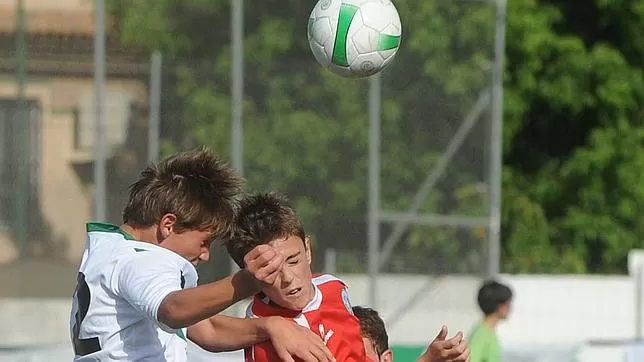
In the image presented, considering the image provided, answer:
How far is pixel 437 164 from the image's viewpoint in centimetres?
1226

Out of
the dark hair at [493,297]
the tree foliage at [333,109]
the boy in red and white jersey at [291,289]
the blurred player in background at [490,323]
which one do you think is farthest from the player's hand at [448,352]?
the tree foliage at [333,109]

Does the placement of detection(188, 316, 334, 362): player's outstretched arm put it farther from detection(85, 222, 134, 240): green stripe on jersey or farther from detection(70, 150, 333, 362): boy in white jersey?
detection(85, 222, 134, 240): green stripe on jersey

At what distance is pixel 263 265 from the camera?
3840 millimetres

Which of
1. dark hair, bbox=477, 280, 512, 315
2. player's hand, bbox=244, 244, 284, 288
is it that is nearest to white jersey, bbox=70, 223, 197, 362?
player's hand, bbox=244, 244, 284, 288

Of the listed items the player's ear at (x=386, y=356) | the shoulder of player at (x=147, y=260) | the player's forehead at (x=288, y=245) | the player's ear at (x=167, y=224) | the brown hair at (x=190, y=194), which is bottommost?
the player's ear at (x=386, y=356)

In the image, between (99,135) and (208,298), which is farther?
(99,135)

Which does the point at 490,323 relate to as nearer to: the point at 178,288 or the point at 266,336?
the point at 266,336

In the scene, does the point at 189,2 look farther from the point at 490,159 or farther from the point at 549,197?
the point at 549,197

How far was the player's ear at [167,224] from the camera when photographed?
439 cm

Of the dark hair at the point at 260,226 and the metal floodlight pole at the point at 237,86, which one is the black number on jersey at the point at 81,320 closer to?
the dark hair at the point at 260,226

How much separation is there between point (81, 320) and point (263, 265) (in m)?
0.93

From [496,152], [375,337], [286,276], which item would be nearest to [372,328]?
[375,337]

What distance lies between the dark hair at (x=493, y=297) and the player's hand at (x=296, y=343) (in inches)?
222

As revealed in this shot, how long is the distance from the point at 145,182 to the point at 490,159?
830cm
